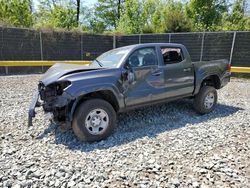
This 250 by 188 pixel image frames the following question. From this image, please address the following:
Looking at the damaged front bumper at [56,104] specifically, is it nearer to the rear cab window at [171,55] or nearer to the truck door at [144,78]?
the truck door at [144,78]

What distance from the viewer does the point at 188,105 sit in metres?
6.55

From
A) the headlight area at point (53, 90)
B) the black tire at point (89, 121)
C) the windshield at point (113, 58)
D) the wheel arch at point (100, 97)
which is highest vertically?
the windshield at point (113, 58)

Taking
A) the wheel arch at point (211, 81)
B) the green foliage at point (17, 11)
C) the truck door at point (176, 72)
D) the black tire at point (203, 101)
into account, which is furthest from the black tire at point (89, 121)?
the green foliage at point (17, 11)

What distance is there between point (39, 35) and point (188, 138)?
12.5 m

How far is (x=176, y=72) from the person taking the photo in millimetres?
5324

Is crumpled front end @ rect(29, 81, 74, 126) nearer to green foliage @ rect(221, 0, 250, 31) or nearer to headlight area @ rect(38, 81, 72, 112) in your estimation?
headlight area @ rect(38, 81, 72, 112)

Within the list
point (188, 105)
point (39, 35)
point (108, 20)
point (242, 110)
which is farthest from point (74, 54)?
point (108, 20)

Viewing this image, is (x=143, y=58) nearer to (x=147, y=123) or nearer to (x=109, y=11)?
(x=147, y=123)

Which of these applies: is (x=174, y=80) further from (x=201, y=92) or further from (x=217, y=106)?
(x=217, y=106)

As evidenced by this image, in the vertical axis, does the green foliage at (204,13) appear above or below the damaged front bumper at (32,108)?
above

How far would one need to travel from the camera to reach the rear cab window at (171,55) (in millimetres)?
5293

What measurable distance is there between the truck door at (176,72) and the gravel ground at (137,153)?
69cm

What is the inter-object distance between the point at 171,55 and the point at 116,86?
187 centimetres

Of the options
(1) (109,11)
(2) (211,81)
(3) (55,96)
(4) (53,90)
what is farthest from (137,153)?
(1) (109,11)
